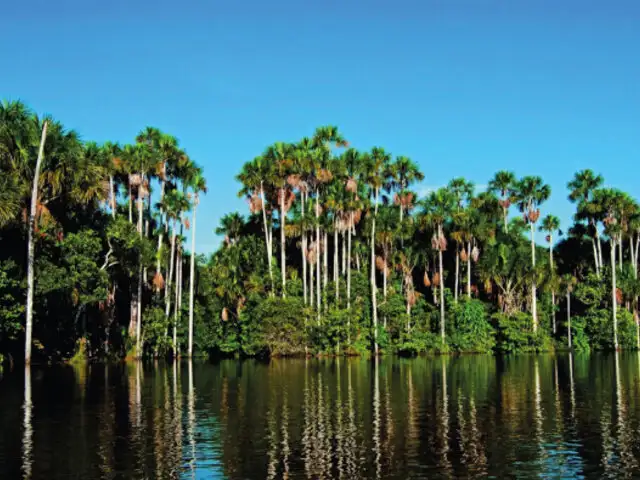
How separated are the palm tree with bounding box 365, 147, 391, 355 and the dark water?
26.7 m

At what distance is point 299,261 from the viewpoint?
75.2 m

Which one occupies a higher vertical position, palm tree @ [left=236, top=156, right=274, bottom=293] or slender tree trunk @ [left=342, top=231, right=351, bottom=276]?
palm tree @ [left=236, top=156, right=274, bottom=293]

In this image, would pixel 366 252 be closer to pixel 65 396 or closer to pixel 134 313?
pixel 134 313

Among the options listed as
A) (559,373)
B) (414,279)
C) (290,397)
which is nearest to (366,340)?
(414,279)

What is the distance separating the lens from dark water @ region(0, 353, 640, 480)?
16344 mm

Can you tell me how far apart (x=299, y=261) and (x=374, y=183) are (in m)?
11.7

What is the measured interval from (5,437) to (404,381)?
21589 millimetres

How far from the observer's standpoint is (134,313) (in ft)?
196

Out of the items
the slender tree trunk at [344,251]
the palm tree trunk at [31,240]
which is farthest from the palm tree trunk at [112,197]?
the slender tree trunk at [344,251]

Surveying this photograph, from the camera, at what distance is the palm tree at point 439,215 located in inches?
2689

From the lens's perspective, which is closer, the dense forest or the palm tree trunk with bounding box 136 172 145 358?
the dense forest

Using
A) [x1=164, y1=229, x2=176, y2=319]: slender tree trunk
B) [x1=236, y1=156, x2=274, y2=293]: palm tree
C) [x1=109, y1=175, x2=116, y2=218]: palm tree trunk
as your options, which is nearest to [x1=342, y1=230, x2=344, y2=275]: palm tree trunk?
[x1=236, y1=156, x2=274, y2=293]: palm tree

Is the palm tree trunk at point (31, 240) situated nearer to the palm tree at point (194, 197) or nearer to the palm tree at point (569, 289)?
the palm tree at point (194, 197)

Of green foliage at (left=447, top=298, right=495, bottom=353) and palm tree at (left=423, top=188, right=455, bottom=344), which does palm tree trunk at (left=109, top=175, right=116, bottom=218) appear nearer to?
palm tree at (left=423, top=188, right=455, bottom=344)
